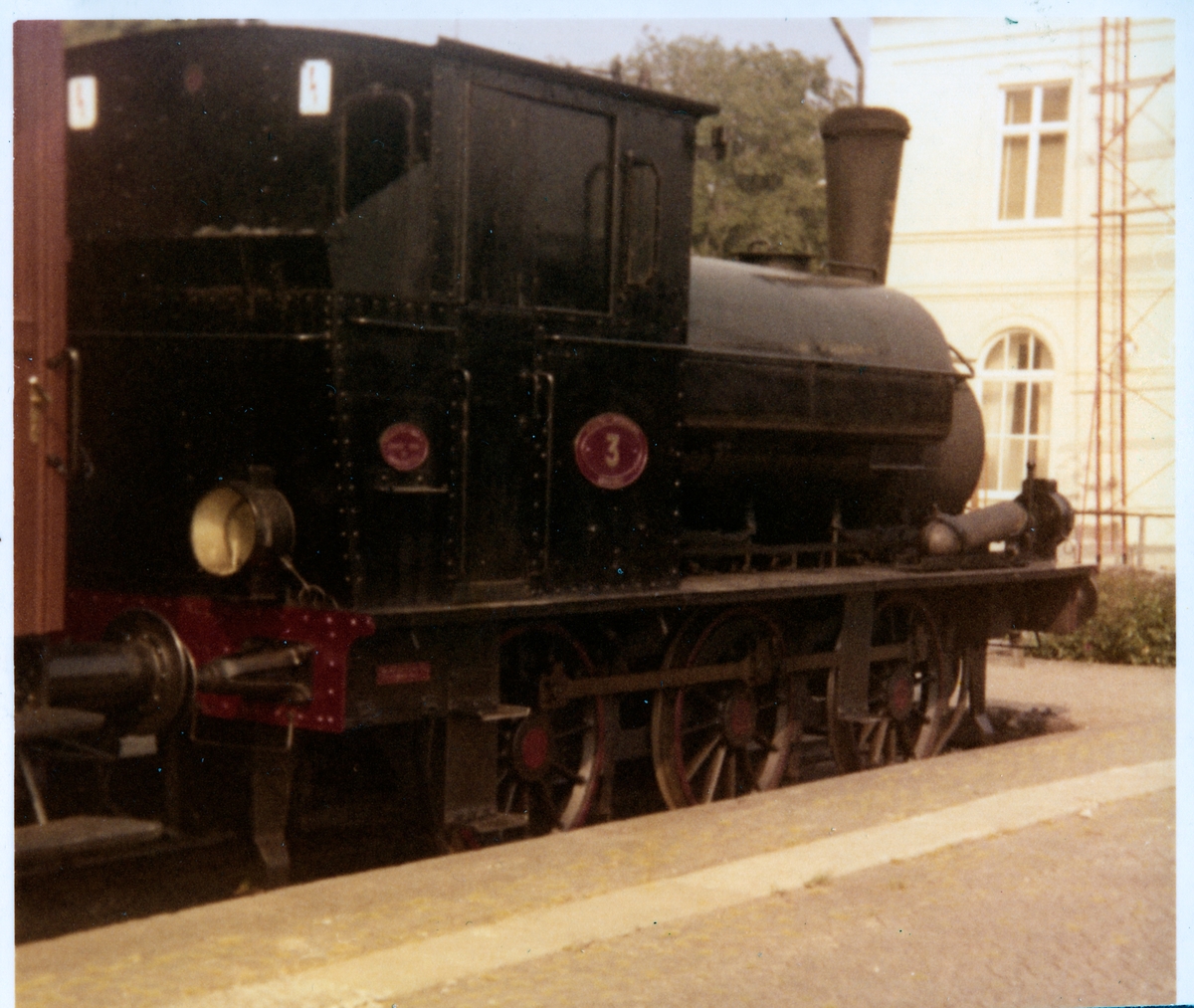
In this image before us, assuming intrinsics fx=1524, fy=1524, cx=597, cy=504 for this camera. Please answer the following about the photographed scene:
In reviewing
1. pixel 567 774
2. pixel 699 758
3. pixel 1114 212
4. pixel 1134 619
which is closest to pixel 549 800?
pixel 567 774

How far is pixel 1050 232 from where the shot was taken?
1825 cm

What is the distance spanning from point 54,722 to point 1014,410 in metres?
14.4

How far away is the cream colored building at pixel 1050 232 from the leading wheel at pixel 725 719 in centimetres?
705

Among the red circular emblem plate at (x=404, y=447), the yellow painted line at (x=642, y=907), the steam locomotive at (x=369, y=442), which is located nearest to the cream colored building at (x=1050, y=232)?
the yellow painted line at (x=642, y=907)

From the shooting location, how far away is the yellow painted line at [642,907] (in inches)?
174

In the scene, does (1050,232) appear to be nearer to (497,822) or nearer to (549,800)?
(549,800)

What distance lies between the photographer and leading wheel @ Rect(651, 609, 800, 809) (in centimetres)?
→ 752

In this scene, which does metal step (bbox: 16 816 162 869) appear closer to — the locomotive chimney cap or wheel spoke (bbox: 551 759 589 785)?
wheel spoke (bbox: 551 759 589 785)

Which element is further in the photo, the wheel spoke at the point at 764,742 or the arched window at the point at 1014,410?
the arched window at the point at 1014,410

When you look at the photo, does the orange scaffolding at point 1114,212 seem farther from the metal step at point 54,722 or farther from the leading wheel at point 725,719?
the metal step at point 54,722

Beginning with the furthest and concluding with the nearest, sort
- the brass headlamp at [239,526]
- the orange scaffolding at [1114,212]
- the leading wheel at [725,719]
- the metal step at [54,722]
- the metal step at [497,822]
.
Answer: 1. the orange scaffolding at [1114,212]
2. the leading wheel at [725,719]
3. the metal step at [497,822]
4. the brass headlamp at [239,526]
5. the metal step at [54,722]

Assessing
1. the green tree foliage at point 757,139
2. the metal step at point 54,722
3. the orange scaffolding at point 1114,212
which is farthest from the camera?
the green tree foliage at point 757,139

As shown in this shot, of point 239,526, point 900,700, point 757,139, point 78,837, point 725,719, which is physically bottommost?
point 900,700

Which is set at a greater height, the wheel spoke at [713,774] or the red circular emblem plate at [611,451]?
the red circular emblem plate at [611,451]
